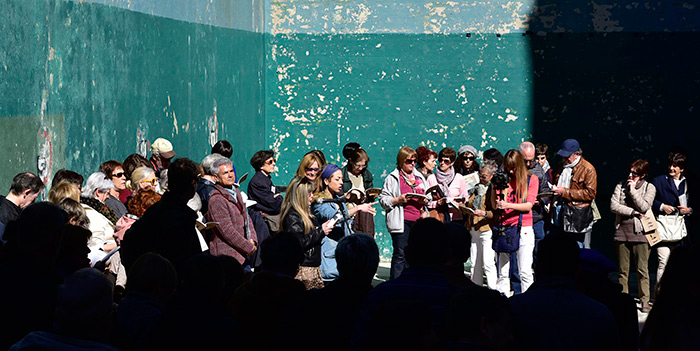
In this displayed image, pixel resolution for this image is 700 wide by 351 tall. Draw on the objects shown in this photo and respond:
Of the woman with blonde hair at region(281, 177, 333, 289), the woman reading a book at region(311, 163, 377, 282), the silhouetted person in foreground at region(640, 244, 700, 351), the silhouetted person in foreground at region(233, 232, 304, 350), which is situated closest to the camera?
the silhouetted person in foreground at region(640, 244, 700, 351)

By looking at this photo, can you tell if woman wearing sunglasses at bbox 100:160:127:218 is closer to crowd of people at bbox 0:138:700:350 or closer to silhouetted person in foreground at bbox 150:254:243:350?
crowd of people at bbox 0:138:700:350

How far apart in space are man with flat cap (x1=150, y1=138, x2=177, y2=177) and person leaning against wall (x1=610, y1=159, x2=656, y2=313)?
15.2 ft

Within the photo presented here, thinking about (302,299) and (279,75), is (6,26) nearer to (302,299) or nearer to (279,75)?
(302,299)

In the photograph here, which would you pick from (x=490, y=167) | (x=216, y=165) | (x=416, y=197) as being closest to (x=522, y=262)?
(x=490, y=167)

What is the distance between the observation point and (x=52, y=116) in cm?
709

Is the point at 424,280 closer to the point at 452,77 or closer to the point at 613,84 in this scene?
the point at 452,77

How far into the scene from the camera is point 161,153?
905 centimetres

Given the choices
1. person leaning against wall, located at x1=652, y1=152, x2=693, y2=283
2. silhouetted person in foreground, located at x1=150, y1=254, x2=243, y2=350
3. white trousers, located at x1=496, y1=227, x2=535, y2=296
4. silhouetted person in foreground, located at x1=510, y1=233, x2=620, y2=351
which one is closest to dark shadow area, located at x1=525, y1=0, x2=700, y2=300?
person leaning against wall, located at x1=652, y1=152, x2=693, y2=283

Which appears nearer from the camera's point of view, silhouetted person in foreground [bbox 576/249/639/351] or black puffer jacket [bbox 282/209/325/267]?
silhouetted person in foreground [bbox 576/249/639/351]

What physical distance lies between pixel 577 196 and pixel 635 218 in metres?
0.81

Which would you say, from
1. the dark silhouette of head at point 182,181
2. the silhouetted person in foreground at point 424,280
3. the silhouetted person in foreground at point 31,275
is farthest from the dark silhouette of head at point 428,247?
the silhouetted person in foreground at point 31,275

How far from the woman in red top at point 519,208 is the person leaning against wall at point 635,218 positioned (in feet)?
3.45

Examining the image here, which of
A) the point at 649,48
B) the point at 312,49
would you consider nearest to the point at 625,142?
the point at 649,48

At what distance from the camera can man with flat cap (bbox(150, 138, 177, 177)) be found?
9.02 meters
